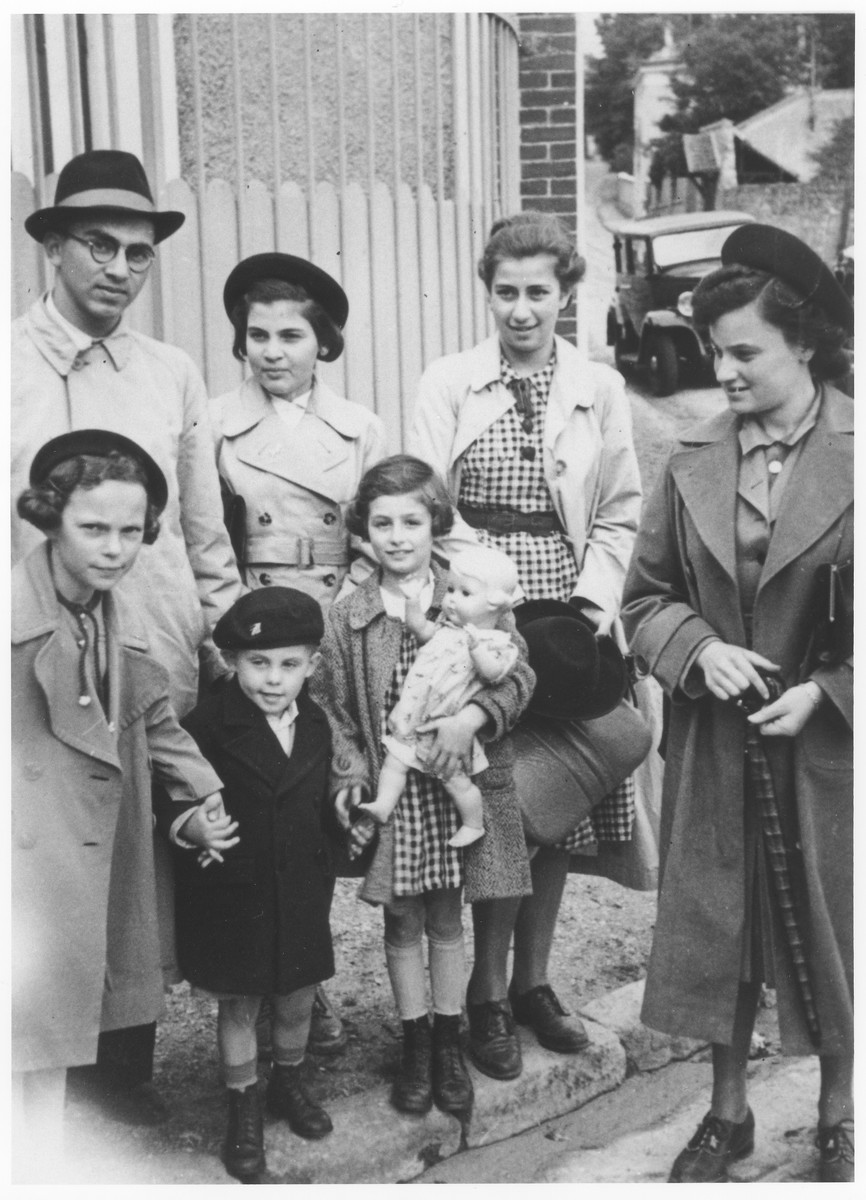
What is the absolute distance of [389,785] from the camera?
10.4ft

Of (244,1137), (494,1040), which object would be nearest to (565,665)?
(494,1040)

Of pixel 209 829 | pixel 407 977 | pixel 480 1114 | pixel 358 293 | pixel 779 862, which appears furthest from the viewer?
pixel 358 293

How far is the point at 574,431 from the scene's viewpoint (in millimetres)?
3736

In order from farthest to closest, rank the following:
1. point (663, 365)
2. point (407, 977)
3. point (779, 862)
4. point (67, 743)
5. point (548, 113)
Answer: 1. point (663, 365)
2. point (548, 113)
3. point (407, 977)
4. point (779, 862)
5. point (67, 743)

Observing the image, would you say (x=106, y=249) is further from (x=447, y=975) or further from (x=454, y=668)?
(x=447, y=975)

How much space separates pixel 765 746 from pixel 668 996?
65cm

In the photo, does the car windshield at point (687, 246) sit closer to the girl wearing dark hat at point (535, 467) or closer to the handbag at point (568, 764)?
the girl wearing dark hat at point (535, 467)

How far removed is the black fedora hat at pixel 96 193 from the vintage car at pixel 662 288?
6391 millimetres

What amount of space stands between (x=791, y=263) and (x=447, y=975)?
6.25 feet

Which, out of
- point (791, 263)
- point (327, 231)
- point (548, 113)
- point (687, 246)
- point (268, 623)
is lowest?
point (268, 623)

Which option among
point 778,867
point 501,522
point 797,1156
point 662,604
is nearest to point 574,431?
point 501,522

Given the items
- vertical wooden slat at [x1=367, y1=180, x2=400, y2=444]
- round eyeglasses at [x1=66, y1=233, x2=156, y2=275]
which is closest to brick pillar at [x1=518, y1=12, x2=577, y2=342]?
vertical wooden slat at [x1=367, y1=180, x2=400, y2=444]

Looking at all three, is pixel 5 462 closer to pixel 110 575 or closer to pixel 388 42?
pixel 110 575

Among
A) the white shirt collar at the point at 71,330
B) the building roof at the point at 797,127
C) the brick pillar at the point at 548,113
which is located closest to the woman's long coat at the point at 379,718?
the white shirt collar at the point at 71,330
